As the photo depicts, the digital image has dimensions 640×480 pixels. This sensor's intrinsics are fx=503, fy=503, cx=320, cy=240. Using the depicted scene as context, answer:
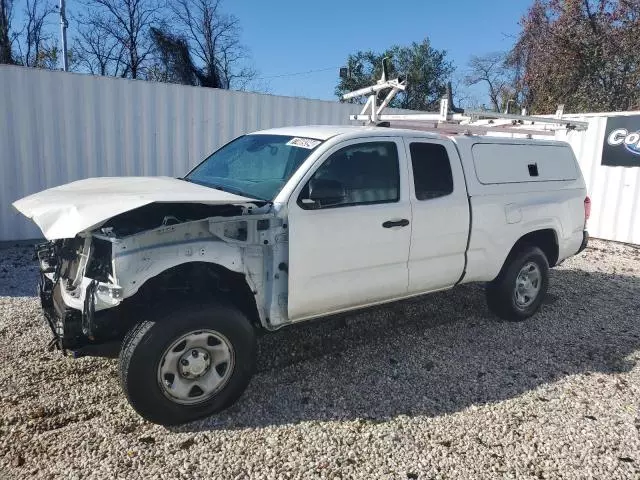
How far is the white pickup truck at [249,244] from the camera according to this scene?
308 cm

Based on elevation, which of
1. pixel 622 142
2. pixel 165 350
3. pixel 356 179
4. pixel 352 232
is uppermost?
pixel 622 142

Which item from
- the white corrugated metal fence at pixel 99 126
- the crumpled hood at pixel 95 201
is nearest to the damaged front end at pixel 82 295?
the crumpled hood at pixel 95 201

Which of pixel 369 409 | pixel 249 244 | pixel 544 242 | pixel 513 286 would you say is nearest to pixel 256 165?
pixel 249 244

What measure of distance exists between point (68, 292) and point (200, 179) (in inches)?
60.2

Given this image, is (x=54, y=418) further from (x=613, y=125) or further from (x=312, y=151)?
(x=613, y=125)

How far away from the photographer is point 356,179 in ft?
12.9

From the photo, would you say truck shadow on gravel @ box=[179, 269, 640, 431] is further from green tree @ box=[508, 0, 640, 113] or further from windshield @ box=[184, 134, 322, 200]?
green tree @ box=[508, 0, 640, 113]

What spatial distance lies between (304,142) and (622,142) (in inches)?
322

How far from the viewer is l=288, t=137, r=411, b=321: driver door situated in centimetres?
357

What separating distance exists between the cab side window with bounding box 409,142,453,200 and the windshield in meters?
0.94

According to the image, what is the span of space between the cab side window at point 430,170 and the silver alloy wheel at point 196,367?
2.04 m

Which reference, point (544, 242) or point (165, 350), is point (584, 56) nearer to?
point (544, 242)

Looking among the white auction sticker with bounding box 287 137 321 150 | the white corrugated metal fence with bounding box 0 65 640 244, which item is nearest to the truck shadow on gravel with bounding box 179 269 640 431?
the white auction sticker with bounding box 287 137 321 150

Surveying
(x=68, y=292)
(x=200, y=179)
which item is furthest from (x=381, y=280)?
(x=68, y=292)
